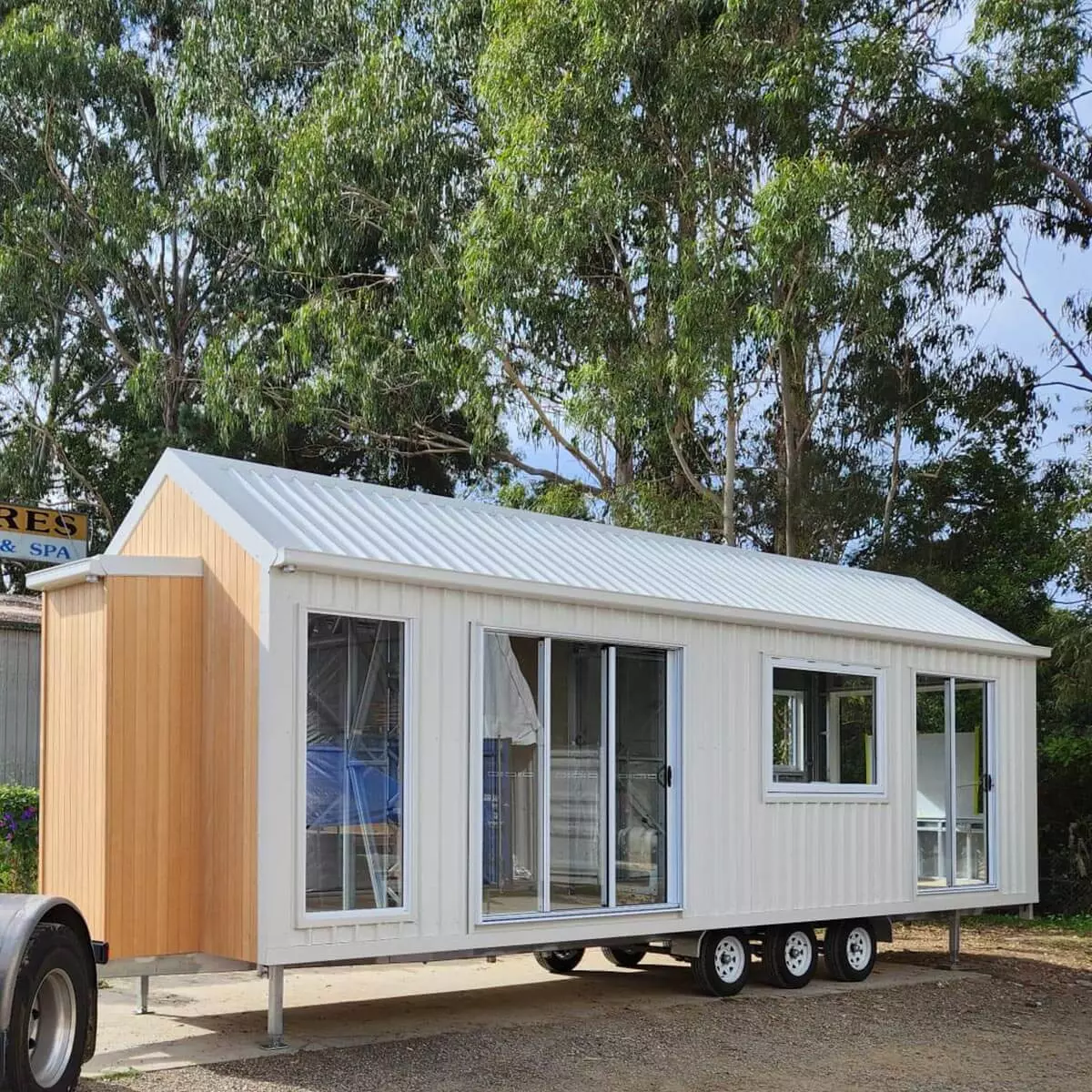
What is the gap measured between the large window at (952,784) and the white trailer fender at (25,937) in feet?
24.1

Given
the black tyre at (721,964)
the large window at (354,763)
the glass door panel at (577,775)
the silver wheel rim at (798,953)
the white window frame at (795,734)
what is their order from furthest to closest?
the white window frame at (795,734) < the silver wheel rim at (798,953) < the black tyre at (721,964) < the glass door panel at (577,775) < the large window at (354,763)

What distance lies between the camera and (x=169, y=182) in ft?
87.6

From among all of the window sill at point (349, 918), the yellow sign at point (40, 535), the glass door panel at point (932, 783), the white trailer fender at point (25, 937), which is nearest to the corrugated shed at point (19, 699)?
the yellow sign at point (40, 535)

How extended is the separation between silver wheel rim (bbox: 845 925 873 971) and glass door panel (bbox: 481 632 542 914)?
340 cm

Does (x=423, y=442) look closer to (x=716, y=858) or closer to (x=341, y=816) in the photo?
(x=716, y=858)

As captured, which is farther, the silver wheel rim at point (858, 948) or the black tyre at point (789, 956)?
the silver wheel rim at point (858, 948)

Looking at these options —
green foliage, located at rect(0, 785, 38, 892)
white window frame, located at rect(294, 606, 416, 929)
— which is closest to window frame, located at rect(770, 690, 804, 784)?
white window frame, located at rect(294, 606, 416, 929)

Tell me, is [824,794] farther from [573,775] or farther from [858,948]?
[573,775]

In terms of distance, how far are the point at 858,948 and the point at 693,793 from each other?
2413 millimetres

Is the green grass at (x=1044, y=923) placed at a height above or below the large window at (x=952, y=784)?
below

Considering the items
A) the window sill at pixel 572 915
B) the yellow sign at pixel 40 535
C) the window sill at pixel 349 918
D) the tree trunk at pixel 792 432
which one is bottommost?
the window sill at pixel 572 915

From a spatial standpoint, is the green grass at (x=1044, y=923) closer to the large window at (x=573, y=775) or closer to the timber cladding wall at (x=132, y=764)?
the large window at (x=573, y=775)

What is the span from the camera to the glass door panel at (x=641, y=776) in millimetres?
10188

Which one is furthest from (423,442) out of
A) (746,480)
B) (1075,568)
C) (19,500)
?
(1075,568)
